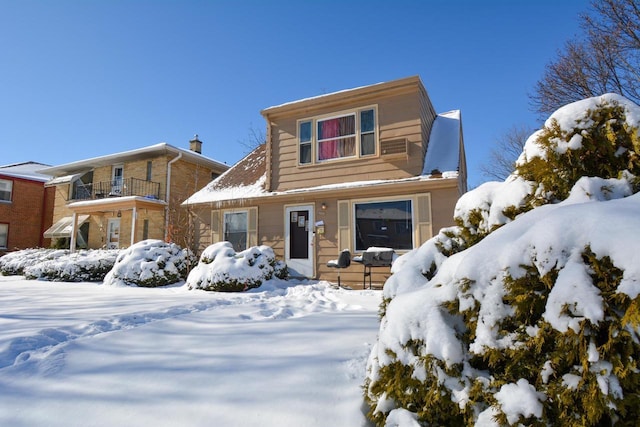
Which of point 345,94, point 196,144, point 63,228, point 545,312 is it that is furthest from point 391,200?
point 63,228

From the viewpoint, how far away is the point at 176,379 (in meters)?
2.15

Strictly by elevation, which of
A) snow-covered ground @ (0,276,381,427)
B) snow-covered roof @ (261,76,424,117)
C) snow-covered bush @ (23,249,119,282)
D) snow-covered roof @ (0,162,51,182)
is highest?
snow-covered roof @ (0,162,51,182)

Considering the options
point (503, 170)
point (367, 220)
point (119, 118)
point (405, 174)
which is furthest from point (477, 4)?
point (503, 170)

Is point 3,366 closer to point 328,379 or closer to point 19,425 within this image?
point 19,425

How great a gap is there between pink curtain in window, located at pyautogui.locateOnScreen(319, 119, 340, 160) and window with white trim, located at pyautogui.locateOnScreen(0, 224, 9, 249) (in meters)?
20.9

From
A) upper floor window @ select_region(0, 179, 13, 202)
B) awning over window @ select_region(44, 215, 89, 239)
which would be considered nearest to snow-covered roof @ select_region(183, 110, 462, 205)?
awning over window @ select_region(44, 215, 89, 239)

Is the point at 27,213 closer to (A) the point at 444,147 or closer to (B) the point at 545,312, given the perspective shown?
(A) the point at 444,147

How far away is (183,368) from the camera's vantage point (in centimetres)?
232

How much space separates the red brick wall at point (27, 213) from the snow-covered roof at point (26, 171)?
25cm

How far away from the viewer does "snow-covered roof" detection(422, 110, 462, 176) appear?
25.5 ft

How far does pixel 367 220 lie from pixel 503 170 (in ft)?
55.7

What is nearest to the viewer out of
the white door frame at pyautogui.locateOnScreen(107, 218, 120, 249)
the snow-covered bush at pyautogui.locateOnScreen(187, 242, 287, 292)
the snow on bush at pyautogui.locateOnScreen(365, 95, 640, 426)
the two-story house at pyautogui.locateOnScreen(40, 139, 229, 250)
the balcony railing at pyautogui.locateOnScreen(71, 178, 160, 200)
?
the snow on bush at pyautogui.locateOnScreen(365, 95, 640, 426)

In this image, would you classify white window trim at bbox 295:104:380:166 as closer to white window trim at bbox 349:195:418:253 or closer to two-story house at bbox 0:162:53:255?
white window trim at bbox 349:195:418:253

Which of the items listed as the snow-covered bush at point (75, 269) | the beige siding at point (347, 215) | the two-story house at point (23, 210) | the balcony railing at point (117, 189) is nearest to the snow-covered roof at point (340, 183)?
the beige siding at point (347, 215)
